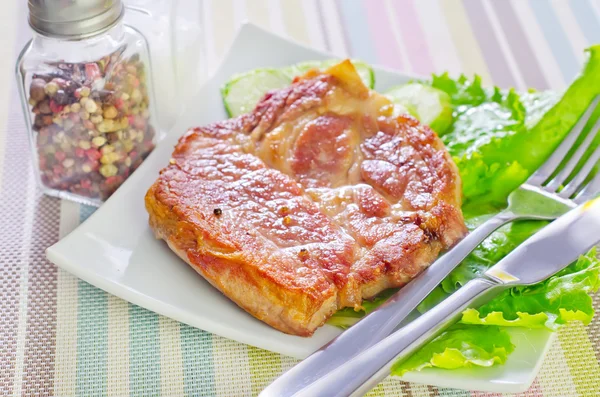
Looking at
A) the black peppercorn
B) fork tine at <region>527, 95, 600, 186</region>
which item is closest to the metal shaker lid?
the black peppercorn

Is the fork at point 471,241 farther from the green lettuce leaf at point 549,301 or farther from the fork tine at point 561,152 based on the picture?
the green lettuce leaf at point 549,301

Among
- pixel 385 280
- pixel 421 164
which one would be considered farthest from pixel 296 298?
pixel 421 164

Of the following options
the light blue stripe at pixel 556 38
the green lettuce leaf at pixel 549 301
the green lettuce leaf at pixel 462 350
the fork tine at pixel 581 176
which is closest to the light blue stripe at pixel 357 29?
the light blue stripe at pixel 556 38

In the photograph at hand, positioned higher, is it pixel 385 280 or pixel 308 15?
pixel 308 15

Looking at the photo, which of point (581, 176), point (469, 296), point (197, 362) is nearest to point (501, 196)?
point (581, 176)

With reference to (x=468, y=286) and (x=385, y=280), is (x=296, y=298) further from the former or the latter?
(x=468, y=286)

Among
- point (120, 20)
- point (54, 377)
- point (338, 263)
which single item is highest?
point (120, 20)

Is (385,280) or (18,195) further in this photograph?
(18,195)
